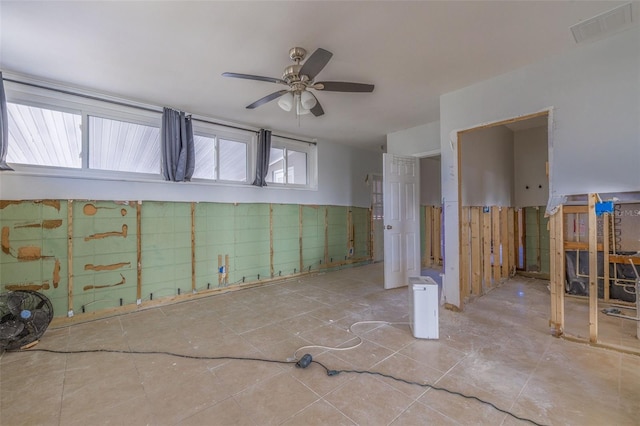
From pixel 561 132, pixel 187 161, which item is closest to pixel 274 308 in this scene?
pixel 187 161

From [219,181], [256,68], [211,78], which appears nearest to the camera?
[256,68]

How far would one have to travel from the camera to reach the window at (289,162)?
5.26 metres

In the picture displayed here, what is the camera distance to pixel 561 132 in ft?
8.75

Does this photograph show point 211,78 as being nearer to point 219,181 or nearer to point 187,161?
point 187,161

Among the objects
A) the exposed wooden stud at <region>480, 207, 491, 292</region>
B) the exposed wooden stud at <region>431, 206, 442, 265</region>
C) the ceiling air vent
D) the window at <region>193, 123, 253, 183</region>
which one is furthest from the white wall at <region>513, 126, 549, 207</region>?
the window at <region>193, 123, 253, 183</region>

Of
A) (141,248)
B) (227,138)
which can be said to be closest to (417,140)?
(227,138)

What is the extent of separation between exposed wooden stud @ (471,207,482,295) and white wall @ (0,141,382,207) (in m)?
2.92

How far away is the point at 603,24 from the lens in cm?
220

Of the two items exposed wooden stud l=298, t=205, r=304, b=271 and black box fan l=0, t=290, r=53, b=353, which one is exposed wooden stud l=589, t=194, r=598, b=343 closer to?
exposed wooden stud l=298, t=205, r=304, b=271

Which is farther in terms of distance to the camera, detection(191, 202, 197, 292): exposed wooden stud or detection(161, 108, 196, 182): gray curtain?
detection(191, 202, 197, 292): exposed wooden stud

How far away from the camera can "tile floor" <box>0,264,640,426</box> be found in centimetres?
168

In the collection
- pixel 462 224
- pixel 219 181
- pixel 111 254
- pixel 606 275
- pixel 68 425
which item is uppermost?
pixel 219 181

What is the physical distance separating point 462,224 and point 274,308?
9.07 ft

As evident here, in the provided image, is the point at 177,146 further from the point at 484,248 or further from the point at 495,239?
the point at 495,239
